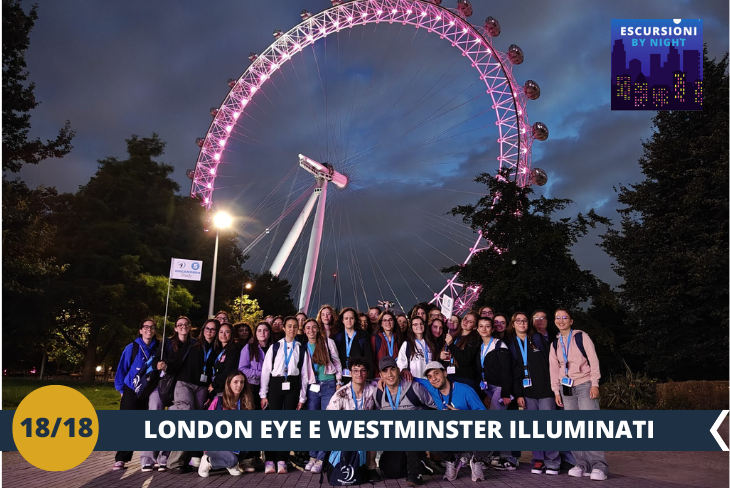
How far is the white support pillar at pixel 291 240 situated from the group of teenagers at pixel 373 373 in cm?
2267

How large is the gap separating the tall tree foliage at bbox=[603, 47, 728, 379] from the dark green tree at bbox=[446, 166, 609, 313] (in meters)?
2.13

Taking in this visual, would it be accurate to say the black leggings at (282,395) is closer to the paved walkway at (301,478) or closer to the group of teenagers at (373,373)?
the group of teenagers at (373,373)

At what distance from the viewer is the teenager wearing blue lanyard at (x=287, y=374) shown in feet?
29.9

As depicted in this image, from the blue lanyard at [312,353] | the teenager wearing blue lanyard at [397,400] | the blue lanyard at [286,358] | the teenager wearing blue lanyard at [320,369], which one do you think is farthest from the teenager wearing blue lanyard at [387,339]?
the teenager wearing blue lanyard at [397,400]

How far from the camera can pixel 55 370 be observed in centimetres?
6562

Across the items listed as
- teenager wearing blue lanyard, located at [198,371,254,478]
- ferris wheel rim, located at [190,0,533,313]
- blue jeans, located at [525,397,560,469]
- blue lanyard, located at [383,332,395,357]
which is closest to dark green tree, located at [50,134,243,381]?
ferris wheel rim, located at [190,0,533,313]

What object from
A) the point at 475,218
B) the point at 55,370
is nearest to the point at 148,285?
the point at 475,218

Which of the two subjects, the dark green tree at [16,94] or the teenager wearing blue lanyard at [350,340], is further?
the dark green tree at [16,94]

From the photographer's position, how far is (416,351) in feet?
31.9

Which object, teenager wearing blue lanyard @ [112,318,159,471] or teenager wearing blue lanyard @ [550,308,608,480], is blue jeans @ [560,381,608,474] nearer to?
teenager wearing blue lanyard @ [550,308,608,480]

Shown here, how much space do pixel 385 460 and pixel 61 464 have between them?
4.17m

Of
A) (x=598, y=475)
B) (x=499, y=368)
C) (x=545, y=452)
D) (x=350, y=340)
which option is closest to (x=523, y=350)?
(x=499, y=368)

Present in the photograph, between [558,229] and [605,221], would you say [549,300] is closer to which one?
[558,229]

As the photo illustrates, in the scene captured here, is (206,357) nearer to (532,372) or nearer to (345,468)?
(345,468)
